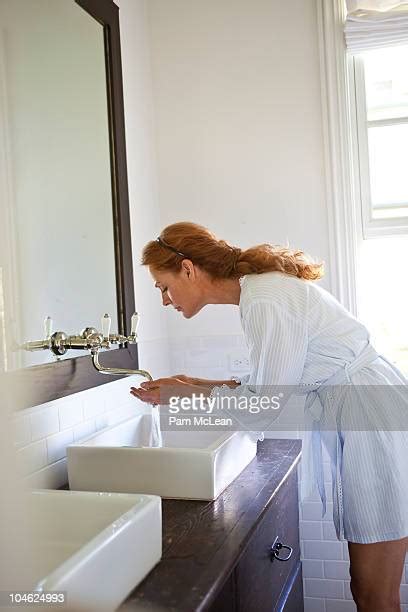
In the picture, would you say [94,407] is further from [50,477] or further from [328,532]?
[328,532]

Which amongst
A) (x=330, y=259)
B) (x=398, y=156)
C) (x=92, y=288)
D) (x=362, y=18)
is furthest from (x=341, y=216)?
(x=92, y=288)

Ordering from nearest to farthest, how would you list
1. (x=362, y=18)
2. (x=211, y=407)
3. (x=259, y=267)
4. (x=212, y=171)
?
(x=259, y=267)
(x=211, y=407)
(x=362, y=18)
(x=212, y=171)

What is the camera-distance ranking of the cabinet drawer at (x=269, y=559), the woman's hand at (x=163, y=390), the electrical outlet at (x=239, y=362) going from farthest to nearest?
the electrical outlet at (x=239, y=362) → the woman's hand at (x=163, y=390) → the cabinet drawer at (x=269, y=559)

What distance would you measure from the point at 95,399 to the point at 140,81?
4.60 feet

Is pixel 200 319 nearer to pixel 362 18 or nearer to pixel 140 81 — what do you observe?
pixel 140 81

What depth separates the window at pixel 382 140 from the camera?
2797 millimetres

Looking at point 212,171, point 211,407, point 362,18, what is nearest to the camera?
point 211,407

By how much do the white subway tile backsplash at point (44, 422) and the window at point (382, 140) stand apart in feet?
5.11

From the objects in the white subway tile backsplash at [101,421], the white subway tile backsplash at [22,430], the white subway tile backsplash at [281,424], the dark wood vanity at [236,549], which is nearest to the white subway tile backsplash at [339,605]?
the white subway tile backsplash at [281,424]

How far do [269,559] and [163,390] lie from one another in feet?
1.88

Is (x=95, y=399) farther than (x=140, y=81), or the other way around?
(x=140, y=81)

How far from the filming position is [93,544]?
111 cm

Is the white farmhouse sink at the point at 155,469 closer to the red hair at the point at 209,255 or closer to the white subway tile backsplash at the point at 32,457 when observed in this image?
the white subway tile backsplash at the point at 32,457

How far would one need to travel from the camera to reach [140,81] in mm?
2816
